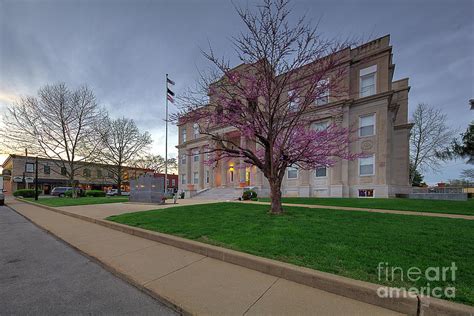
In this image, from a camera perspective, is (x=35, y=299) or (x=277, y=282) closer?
(x=35, y=299)

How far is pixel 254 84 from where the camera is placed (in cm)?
835

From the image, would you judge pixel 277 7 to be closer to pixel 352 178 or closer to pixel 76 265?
pixel 76 265

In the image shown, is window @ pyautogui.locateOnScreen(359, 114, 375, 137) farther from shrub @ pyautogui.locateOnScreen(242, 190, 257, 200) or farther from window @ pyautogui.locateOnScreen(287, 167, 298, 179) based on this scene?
shrub @ pyautogui.locateOnScreen(242, 190, 257, 200)

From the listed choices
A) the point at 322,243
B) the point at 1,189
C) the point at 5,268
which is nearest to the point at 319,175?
the point at 322,243

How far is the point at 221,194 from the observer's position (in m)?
25.2

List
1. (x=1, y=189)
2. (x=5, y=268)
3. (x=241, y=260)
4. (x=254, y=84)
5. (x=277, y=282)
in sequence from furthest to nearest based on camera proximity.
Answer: (x=1, y=189)
(x=254, y=84)
(x=5, y=268)
(x=241, y=260)
(x=277, y=282)

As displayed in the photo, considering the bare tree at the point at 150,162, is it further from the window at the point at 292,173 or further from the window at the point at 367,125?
the window at the point at 367,125

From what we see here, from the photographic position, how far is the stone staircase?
2347 cm

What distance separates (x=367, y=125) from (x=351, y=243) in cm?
1815

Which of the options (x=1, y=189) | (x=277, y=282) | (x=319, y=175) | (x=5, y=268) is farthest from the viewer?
(x=1, y=189)

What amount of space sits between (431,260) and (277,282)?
2.66 meters

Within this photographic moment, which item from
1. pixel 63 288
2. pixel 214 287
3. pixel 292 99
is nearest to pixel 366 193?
pixel 292 99

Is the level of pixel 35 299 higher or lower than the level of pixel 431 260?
lower

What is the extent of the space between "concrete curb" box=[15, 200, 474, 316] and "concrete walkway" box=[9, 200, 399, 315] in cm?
9
